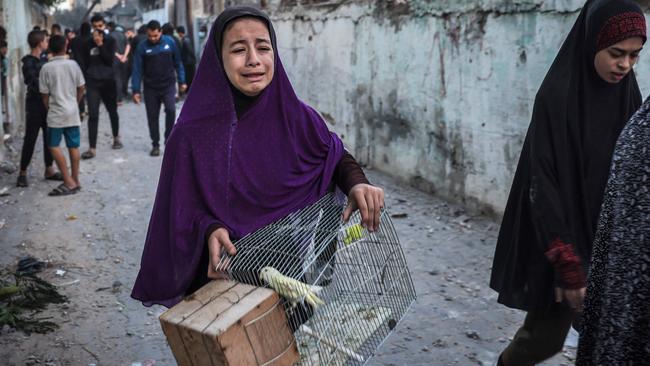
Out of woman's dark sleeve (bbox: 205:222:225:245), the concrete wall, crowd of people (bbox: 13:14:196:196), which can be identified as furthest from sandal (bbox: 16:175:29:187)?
woman's dark sleeve (bbox: 205:222:225:245)

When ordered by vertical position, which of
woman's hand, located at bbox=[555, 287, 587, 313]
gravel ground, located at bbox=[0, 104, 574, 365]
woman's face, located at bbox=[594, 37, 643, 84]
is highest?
woman's face, located at bbox=[594, 37, 643, 84]

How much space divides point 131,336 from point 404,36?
14.0 feet

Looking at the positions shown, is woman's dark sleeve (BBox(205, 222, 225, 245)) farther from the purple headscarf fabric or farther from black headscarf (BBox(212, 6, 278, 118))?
black headscarf (BBox(212, 6, 278, 118))

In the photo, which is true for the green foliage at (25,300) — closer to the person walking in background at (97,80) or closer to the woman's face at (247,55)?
the woman's face at (247,55)

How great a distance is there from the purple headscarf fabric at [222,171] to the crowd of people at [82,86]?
5.19m

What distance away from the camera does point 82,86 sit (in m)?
7.45

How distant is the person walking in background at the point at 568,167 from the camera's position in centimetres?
246

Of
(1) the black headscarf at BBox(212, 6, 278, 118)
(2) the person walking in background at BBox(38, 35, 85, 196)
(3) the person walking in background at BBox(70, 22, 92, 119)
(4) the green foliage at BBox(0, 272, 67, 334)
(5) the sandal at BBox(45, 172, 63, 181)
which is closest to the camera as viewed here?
(1) the black headscarf at BBox(212, 6, 278, 118)

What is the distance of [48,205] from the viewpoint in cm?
677

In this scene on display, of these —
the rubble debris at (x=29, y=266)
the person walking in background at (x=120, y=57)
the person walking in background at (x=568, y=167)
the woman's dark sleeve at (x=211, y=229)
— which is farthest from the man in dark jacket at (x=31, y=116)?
the person walking in background at (x=120, y=57)

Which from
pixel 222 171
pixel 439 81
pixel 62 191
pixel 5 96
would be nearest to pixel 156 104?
pixel 62 191

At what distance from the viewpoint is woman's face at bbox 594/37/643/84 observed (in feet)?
8.11

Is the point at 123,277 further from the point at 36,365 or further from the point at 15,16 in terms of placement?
the point at 15,16

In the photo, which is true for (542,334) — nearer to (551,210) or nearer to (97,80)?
(551,210)
